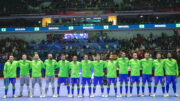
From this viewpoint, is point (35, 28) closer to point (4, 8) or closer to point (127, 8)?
point (4, 8)

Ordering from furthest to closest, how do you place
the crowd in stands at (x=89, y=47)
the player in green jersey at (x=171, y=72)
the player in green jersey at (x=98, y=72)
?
the crowd in stands at (x=89, y=47) → the player in green jersey at (x=98, y=72) → the player in green jersey at (x=171, y=72)

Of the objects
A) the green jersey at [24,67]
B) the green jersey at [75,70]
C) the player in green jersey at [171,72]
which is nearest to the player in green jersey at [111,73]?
the green jersey at [75,70]

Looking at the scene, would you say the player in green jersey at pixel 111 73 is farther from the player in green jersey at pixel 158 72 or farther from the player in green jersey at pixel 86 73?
the player in green jersey at pixel 158 72

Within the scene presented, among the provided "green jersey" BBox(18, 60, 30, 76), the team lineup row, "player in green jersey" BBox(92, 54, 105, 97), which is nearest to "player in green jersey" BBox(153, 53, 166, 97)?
the team lineup row

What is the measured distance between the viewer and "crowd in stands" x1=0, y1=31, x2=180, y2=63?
105 ft

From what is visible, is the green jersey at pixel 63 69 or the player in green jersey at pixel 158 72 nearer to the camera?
the player in green jersey at pixel 158 72

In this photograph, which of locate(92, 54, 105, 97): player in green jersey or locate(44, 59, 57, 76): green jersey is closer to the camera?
locate(92, 54, 105, 97): player in green jersey

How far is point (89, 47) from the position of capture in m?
33.8

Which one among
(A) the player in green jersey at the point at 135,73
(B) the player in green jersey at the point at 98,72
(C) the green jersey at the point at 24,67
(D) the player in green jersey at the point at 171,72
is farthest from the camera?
(C) the green jersey at the point at 24,67

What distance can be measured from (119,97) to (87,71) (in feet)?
7.53

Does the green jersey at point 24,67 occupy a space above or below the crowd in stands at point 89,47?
above

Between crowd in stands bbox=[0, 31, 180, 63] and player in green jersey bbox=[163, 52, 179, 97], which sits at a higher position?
player in green jersey bbox=[163, 52, 179, 97]

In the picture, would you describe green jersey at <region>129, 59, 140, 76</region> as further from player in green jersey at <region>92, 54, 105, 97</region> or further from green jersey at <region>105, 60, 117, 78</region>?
player in green jersey at <region>92, 54, 105, 97</region>

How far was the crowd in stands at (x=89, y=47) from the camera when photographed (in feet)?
105
